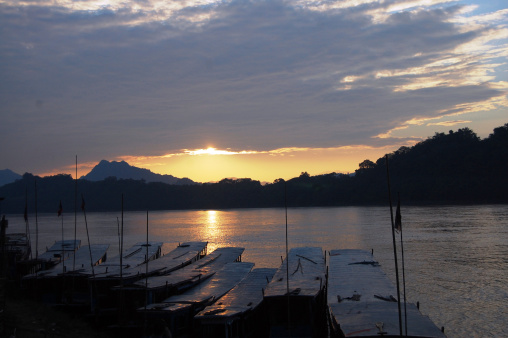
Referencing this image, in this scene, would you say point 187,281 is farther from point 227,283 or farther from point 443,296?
point 443,296

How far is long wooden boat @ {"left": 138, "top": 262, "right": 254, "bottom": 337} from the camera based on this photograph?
21.6 metres

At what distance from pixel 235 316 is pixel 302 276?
821cm

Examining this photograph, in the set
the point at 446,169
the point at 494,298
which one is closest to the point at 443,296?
the point at 494,298

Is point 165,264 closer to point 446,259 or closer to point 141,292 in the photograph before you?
point 141,292

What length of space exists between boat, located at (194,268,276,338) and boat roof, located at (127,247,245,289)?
12.9 feet

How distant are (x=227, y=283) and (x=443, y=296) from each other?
612 inches

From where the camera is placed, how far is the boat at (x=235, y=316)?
794 inches

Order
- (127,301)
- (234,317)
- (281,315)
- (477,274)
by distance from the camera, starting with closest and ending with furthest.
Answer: (234,317)
(281,315)
(127,301)
(477,274)

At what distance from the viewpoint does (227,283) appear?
29.5 meters

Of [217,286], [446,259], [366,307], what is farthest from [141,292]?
[446,259]

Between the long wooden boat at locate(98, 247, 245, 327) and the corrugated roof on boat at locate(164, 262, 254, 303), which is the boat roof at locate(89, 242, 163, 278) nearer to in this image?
the long wooden boat at locate(98, 247, 245, 327)

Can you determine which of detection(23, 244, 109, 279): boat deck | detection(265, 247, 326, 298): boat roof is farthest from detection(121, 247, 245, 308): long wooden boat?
detection(23, 244, 109, 279): boat deck

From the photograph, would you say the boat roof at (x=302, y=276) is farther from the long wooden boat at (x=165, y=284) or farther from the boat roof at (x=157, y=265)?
the boat roof at (x=157, y=265)

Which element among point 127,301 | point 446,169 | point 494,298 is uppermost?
point 446,169
